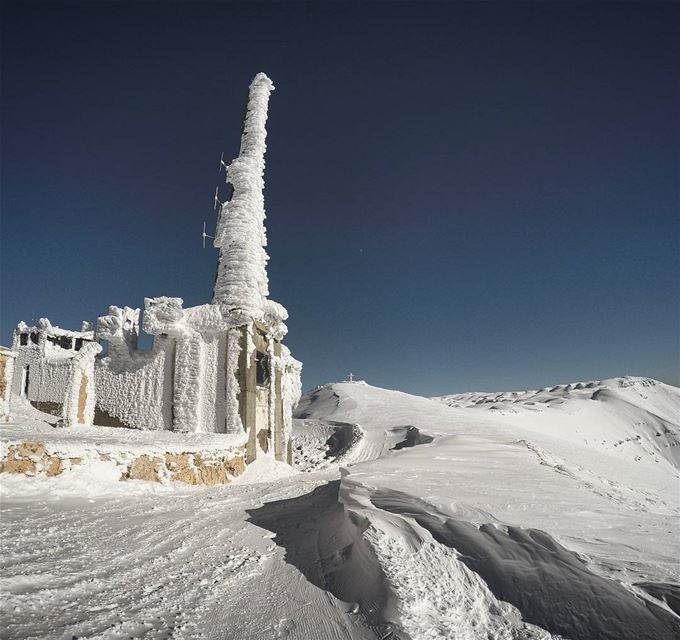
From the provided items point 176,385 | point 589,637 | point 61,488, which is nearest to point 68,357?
point 176,385

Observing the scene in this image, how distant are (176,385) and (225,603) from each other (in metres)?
10.8

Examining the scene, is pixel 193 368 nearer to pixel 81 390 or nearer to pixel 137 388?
pixel 137 388

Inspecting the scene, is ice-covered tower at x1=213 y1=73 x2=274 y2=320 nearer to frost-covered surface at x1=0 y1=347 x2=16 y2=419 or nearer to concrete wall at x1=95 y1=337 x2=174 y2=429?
concrete wall at x1=95 y1=337 x2=174 y2=429

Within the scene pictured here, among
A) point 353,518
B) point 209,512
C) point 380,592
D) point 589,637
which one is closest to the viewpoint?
point 589,637

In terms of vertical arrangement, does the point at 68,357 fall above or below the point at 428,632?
above

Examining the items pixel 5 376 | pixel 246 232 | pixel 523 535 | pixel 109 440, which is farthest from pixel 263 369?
pixel 523 535

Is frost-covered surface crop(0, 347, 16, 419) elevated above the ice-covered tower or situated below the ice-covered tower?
below

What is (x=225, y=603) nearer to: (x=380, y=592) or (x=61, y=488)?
(x=380, y=592)

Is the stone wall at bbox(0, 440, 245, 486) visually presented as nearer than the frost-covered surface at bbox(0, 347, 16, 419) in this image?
Yes

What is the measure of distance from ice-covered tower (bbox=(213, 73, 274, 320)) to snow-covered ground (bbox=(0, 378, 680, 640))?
840 cm

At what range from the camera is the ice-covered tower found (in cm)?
1388

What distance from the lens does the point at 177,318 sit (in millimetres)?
12617

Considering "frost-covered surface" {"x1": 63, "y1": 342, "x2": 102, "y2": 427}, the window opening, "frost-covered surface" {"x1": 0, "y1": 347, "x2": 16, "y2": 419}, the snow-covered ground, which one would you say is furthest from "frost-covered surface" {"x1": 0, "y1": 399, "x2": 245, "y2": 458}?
the window opening

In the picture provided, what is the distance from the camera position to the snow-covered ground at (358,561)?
7.82 ft
